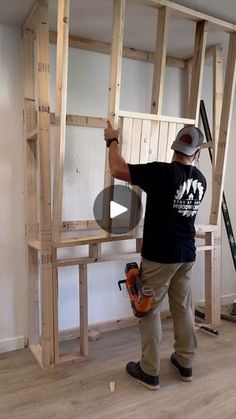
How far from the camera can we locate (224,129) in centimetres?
300

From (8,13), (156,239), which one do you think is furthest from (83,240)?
(8,13)

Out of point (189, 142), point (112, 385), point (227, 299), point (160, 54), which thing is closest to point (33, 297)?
point (112, 385)

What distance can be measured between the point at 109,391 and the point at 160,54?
89.2 inches

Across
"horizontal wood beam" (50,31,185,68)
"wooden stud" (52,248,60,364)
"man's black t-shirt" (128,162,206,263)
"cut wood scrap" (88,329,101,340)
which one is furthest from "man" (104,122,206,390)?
"horizontal wood beam" (50,31,185,68)

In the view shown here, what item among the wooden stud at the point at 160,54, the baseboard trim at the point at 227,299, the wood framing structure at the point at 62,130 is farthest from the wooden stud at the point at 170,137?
the baseboard trim at the point at 227,299

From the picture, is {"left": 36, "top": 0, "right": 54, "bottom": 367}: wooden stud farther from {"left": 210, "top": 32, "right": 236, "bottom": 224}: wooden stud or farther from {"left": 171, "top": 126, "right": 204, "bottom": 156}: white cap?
{"left": 210, "top": 32, "right": 236, "bottom": 224}: wooden stud

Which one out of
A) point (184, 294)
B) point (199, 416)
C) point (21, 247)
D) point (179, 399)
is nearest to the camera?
point (199, 416)

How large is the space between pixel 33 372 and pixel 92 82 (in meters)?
2.32

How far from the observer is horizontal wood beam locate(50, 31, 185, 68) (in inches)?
112

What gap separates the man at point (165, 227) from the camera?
2127 millimetres

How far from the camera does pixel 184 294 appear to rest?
2346mm

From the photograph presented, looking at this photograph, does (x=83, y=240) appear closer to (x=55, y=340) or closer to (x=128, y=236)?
(x=128, y=236)

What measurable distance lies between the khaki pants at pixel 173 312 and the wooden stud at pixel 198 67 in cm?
122

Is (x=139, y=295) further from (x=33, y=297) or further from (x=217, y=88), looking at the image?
(x=217, y=88)
